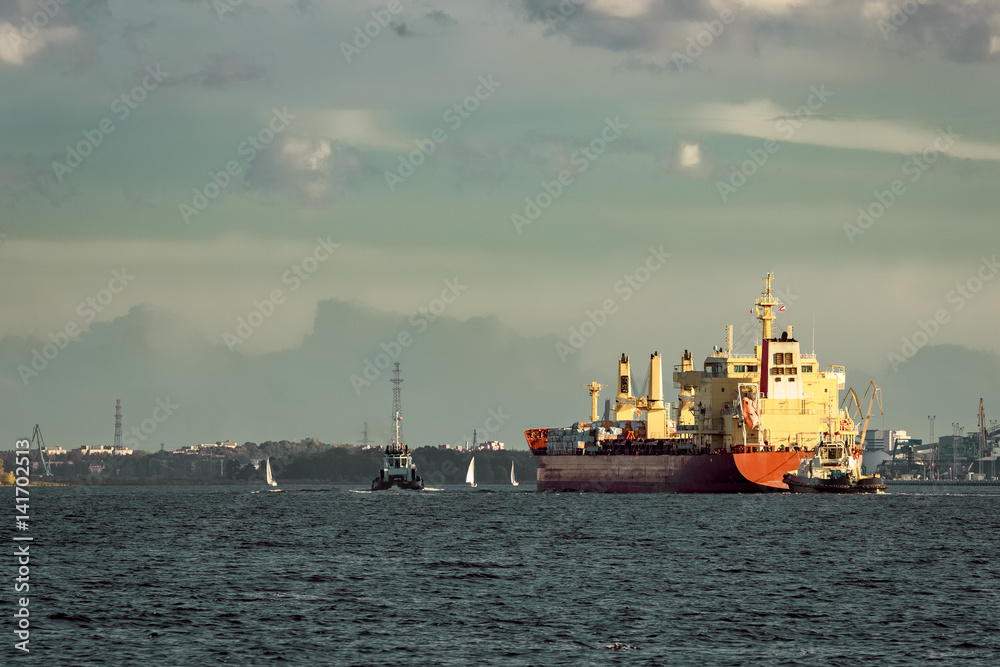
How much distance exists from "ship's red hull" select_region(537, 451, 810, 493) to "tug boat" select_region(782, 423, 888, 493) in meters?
5.25

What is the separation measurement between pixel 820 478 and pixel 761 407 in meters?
19.4

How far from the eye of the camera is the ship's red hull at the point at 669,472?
137 m

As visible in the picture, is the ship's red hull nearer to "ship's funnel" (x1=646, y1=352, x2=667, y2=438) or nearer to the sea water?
"ship's funnel" (x1=646, y1=352, x2=667, y2=438)

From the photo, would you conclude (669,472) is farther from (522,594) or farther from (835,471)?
(522,594)

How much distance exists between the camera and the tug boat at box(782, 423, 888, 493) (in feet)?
479

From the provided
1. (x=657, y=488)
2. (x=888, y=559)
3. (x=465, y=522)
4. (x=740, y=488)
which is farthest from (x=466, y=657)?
(x=657, y=488)

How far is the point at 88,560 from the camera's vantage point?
71812mm

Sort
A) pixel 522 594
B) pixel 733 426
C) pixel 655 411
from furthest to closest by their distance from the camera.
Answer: pixel 655 411
pixel 733 426
pixel 522 594

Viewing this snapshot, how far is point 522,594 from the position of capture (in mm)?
54344

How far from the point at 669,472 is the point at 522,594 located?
315 feet

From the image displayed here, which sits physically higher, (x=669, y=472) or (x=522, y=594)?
(x=669, y=472)

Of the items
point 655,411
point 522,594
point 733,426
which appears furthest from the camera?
point 655,411

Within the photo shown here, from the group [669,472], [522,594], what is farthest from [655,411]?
[522,594]

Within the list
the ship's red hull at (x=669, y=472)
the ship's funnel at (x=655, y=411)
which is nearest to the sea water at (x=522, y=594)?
the ship's red hull at (x=669, y=472)
